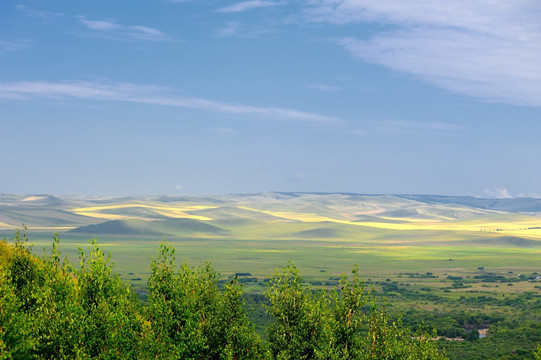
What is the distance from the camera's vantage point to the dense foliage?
40.4 meters

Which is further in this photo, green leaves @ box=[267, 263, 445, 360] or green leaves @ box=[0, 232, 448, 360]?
green leaves @ box=[267, 263, 445, 360]

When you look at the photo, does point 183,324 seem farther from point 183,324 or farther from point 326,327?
point 326,327

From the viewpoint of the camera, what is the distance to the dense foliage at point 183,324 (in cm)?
4044

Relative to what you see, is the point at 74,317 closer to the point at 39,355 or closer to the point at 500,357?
the point at 39,355

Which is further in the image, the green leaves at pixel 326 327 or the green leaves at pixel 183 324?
the green leaves at pixel 326 327

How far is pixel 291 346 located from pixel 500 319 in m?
129

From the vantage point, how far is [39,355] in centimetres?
4000

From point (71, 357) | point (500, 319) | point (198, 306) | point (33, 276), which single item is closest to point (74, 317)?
point (71, 357)

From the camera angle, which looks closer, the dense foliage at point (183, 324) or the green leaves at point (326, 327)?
the dense foliage at point (183, 324)

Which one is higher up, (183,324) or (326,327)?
(326,327)

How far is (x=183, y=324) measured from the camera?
47.8m

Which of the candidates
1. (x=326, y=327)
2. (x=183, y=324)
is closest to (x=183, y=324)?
(x=183, y=324)

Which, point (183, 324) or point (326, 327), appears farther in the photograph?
point (183, 324)

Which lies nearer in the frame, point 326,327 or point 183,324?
point 326,327
